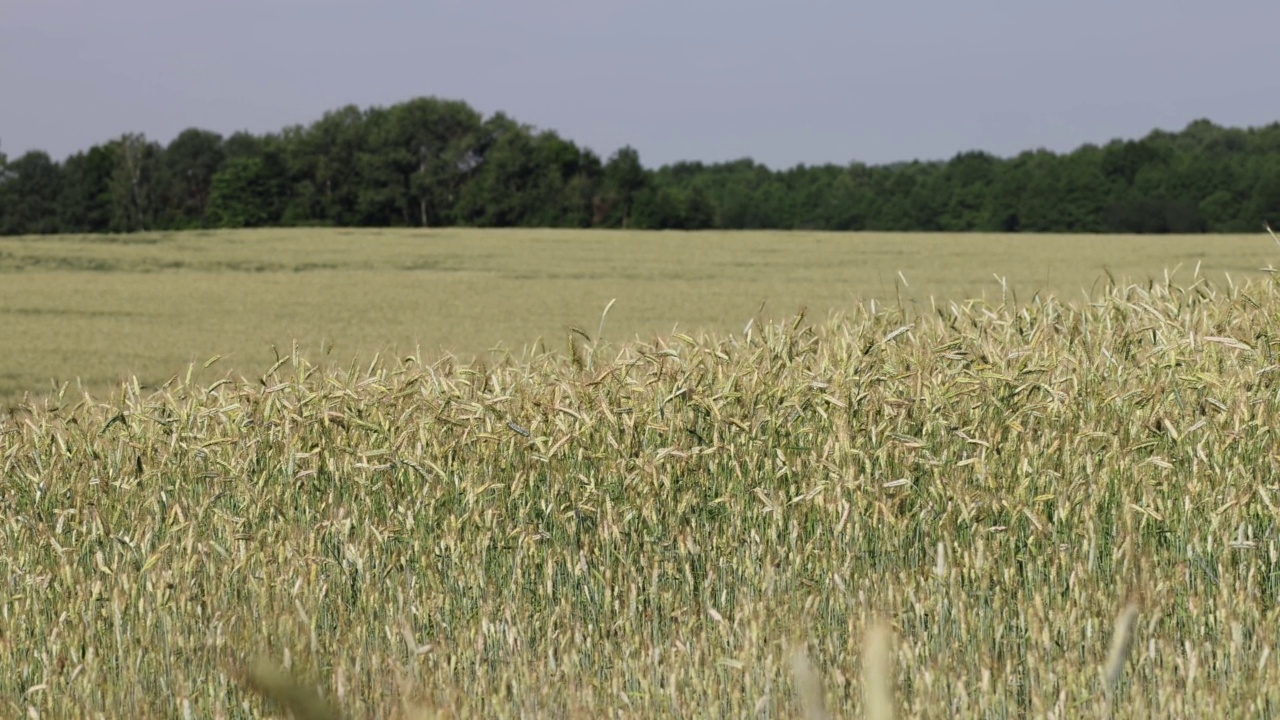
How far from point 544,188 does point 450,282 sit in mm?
31069

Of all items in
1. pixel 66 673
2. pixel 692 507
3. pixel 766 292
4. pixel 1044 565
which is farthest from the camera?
pixel 766 292

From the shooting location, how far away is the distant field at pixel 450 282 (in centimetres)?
1385

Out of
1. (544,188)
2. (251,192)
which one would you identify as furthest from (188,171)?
(544,188)

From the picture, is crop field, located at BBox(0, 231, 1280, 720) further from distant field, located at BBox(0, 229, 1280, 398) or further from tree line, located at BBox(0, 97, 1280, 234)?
tree line, located at BBox(0, 97, 1280, 234)

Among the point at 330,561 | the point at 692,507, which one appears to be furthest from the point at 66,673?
the point at 692,507

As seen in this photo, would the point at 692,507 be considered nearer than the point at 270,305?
Yes

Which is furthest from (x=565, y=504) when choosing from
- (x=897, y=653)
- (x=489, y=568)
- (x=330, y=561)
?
(x=897, y=653)

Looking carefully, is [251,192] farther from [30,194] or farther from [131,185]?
[30,194]

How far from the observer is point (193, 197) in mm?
66625

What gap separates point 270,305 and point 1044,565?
16778 millimetres

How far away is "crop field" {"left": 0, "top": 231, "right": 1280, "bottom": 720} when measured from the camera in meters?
2.88

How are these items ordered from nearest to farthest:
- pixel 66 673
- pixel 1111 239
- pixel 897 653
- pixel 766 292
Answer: pixel 897 653
pixel 66 673
pixel 766 292
pixel 1111 239

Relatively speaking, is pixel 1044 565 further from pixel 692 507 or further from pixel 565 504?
pixel 565 504

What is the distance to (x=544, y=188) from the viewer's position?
5359 cm
